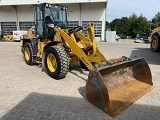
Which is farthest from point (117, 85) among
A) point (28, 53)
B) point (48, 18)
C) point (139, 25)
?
point (139, 25)

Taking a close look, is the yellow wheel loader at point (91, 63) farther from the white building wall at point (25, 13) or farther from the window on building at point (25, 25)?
the window on building at point (25, 25)

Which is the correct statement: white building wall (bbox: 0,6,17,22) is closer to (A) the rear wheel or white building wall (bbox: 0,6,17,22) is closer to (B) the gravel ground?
(A) the rear wheel

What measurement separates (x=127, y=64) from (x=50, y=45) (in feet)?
9.23

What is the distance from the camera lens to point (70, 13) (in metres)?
23.1

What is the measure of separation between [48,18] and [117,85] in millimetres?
3882

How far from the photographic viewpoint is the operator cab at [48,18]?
7.28m

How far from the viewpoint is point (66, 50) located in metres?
6.49

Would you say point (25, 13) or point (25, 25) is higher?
point (25, 13)

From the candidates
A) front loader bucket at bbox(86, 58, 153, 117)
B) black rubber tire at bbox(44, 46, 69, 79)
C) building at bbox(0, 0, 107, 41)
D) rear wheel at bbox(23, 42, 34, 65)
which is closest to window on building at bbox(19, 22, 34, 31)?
building at bbox(0, 0, 107, 41)

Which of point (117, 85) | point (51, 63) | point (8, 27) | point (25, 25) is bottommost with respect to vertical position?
point (117, 85)

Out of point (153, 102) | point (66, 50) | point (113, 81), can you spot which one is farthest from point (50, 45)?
point (153, 102)

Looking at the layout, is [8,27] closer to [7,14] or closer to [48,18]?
[7,14]

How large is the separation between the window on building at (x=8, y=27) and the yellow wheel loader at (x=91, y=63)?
1991cm

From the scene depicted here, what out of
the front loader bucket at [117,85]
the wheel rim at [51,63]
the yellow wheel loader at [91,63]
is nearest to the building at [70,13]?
the yellow wheel loader at [91,63]
